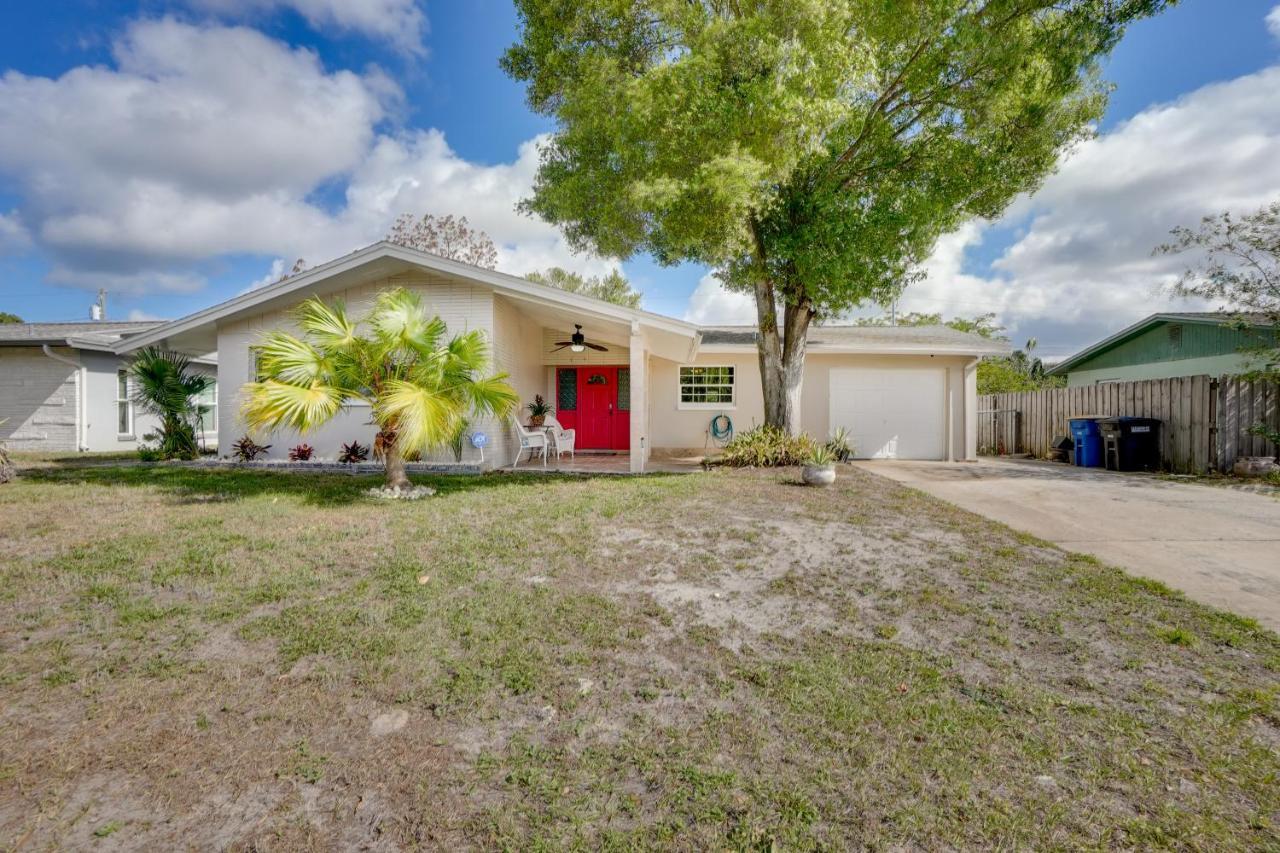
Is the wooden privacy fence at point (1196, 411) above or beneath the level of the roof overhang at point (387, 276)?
beneath

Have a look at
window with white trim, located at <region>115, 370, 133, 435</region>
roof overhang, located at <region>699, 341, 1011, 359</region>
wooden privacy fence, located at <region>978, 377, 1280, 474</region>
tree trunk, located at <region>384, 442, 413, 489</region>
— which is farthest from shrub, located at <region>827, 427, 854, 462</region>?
window with white trim, located at <region>115, 370, 133, 435</region>

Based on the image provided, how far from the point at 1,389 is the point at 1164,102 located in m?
26.5

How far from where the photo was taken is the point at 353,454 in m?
9.90

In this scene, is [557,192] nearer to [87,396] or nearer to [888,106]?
[888,106]

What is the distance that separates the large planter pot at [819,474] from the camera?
25.5 feet

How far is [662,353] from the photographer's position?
1241 centimetres

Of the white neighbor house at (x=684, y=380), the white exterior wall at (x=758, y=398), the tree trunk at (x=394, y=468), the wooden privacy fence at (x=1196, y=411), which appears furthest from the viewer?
the white exterior wall at (x=758, y=398)

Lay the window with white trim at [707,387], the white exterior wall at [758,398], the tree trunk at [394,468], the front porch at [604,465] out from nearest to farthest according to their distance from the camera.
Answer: the tree trunk at [394,468] < the front porch at [604,465] < the white exterior wall at [758,398] < the window with white trim at [707,387]

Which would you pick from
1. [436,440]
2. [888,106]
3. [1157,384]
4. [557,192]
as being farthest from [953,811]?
[1157,384]

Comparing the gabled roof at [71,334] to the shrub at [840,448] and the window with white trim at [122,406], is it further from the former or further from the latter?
the shrub at [840,448]

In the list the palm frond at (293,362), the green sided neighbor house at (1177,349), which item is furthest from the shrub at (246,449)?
the green sided neighbor house at (1177,349)

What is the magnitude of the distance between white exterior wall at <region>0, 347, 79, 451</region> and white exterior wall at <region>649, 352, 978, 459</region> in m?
14.4

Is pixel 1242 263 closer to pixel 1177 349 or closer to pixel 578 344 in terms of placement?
pixel 1177 349

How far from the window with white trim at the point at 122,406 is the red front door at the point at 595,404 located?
37.7ft
